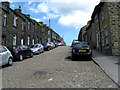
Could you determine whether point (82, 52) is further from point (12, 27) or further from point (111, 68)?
point (12, 27)

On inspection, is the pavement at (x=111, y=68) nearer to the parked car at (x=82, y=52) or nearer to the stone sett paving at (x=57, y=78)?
the stone sett paving at (x=57, y=78)

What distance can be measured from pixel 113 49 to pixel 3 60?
1015 cm

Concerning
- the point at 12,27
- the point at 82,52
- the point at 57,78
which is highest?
the point at 12,27

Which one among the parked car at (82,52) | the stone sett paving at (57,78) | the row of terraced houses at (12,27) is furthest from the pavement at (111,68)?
the row of terraced houses at (12,27)

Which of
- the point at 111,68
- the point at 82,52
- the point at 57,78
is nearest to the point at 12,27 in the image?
the point at 82,52

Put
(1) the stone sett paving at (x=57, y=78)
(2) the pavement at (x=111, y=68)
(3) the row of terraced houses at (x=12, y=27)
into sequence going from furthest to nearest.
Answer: (3) the row of terraced houses at (x=12, y=27)
(2) the pavement at (x=111, y=68)
(1) the stone sett paving at (x=57, y=78)

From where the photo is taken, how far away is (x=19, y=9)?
2214cm

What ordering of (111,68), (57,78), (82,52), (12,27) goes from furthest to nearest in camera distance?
(12,27) → (82,52) → (111,68) → (57,78)

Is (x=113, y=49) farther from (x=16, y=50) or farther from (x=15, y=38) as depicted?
(x=15, y=38)

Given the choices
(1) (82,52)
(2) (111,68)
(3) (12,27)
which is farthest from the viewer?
(3) (12,27)

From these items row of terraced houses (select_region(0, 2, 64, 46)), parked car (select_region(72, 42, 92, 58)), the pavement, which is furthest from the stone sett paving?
row of terraced houses (select_region(0, 2, 64, 46))

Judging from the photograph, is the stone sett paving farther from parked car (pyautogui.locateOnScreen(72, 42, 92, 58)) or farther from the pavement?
parked car (pyautogui.locateOnScreen(72, 42, 92, 58))

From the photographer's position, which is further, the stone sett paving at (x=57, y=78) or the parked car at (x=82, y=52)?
the parked car at (x=82, y=52)

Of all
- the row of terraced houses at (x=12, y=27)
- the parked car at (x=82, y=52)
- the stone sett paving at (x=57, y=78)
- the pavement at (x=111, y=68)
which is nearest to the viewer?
the stone sett paving at (x=57, y=78)
